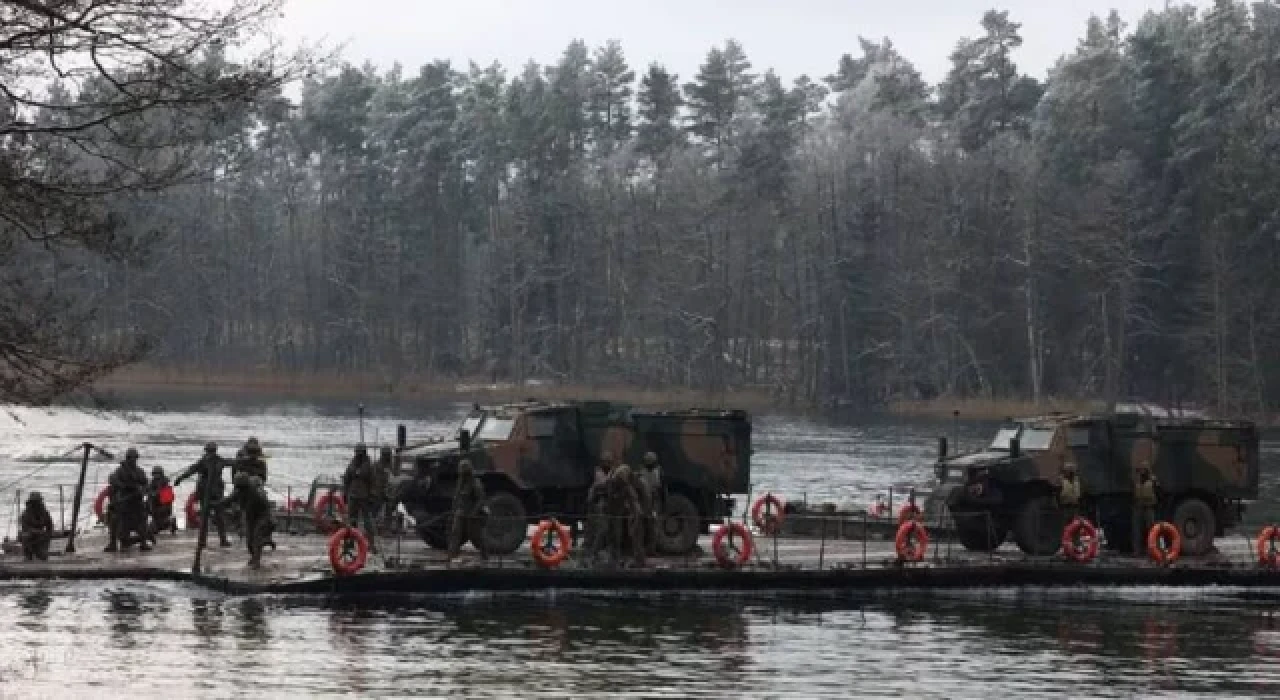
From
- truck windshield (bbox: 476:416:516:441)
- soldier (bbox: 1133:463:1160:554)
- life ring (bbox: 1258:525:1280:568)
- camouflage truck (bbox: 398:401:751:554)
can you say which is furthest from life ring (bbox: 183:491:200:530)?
life ring (bbox: 1258:525:1280:568)

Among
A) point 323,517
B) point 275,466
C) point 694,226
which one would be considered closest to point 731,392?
point 694,226

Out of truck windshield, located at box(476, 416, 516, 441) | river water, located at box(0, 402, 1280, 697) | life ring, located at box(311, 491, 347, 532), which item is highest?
truck windshield, located at box(476, 416, 516, 441)

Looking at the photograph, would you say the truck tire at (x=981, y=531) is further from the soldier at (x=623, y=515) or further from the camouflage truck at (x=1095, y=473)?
the soldier at (x=623, y=515)

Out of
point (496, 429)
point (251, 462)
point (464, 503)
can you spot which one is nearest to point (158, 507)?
point (251, 462)

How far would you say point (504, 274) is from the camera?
12725 centimetres

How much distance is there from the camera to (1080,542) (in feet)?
110

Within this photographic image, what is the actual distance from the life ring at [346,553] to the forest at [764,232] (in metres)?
70.1

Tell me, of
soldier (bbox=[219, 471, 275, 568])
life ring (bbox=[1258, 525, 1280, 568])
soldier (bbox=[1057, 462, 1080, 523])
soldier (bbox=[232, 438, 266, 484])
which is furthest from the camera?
life ring (bbox=[1258, 525, 1280, 568])

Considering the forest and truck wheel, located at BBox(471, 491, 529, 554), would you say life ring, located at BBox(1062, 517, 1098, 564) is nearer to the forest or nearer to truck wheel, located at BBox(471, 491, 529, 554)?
truck wheel, located at BBox(471, 491, 529, 554)

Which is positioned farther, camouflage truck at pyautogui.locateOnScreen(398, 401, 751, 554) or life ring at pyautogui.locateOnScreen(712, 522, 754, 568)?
camouflage truck at pyautogui.locateOnScreen(398, 401, 751, 554)

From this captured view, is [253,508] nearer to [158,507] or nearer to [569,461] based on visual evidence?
[569,461]

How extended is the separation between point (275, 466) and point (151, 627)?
118ft

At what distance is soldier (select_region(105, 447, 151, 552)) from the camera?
33625 millimetres

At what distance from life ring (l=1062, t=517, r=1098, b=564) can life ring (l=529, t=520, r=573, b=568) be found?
7.88 meters
